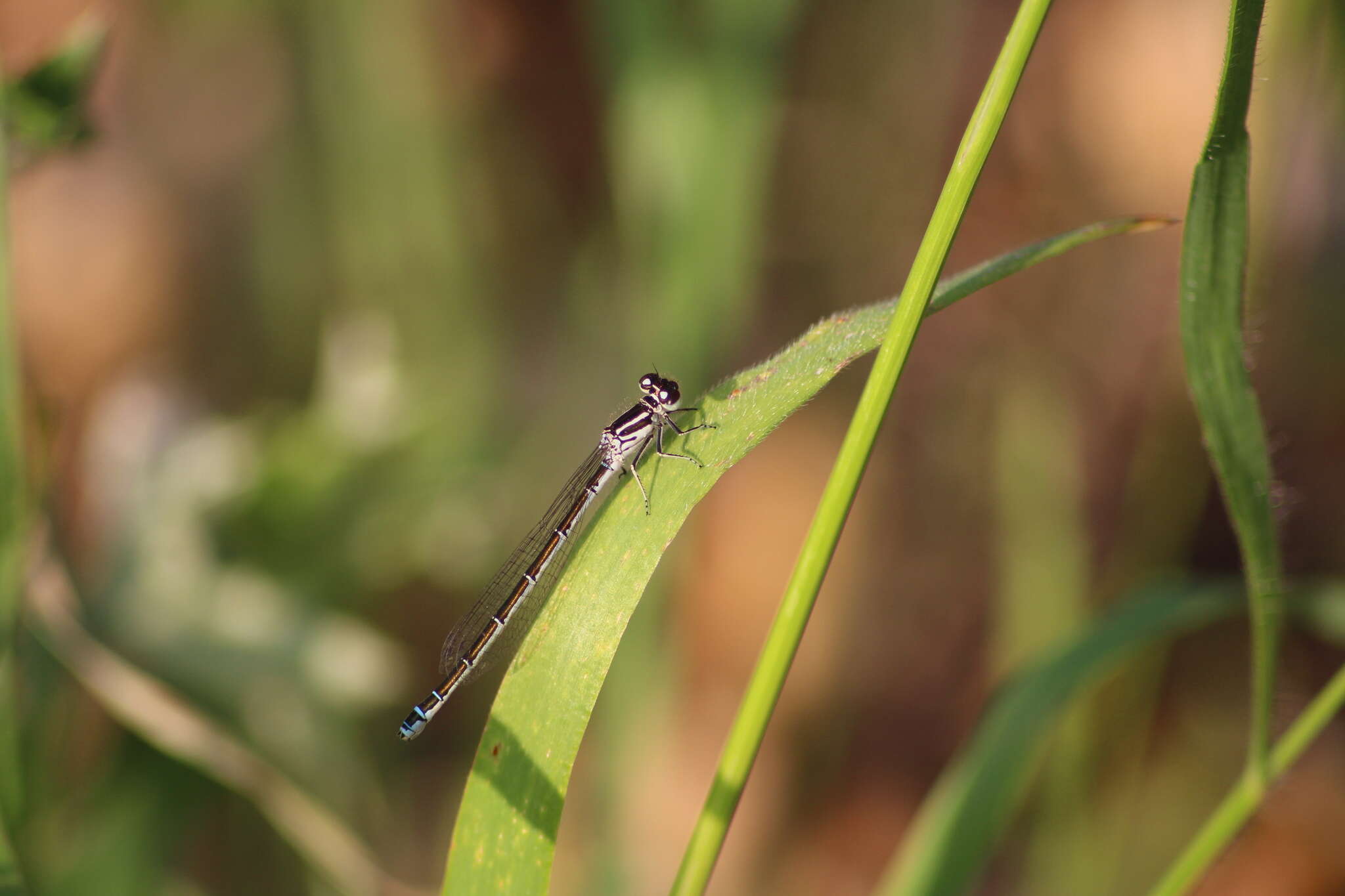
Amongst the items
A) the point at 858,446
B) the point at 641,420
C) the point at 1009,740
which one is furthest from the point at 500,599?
the point at 858,446

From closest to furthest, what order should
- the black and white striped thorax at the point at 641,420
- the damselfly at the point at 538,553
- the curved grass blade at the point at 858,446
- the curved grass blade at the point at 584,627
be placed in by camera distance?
the curved grass blade at the point at 858,446 < the curved grass blade at the point at 584,627 < the damselfly at the point at 538,553 < the black and white striped thorax at the point at 641,420

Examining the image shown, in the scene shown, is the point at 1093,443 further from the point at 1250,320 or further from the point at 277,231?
the point at 277,231

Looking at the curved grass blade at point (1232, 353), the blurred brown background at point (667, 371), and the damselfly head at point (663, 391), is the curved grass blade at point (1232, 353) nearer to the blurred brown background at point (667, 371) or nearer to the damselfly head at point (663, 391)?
the damselfly head at point (663, 391)

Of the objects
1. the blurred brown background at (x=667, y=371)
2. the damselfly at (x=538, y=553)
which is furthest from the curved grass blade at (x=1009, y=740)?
the blurred brown background at (x=667, y=371)

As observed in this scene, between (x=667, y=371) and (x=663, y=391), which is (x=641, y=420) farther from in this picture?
(x=667, y=371)

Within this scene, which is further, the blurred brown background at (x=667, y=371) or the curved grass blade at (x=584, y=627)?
the blurred brown background at (x=667, y=371)

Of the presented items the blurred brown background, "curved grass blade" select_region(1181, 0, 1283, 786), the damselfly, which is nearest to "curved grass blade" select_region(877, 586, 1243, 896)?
"curved grass blade" select_region(1181, 0, 1283, 786)
